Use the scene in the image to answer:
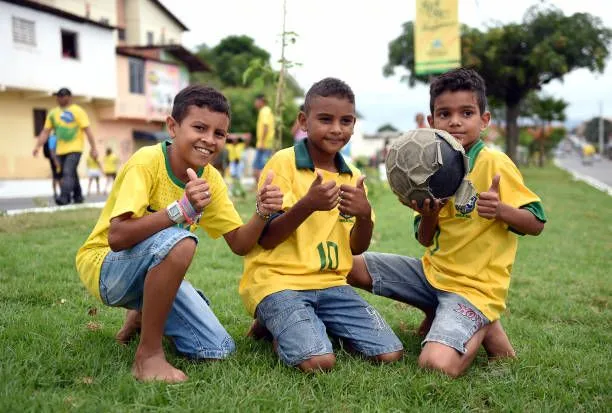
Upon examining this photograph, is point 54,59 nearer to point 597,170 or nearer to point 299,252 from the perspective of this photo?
point 299,252

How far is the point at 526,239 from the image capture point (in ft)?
23.5

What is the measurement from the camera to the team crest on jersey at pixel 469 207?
117 inches

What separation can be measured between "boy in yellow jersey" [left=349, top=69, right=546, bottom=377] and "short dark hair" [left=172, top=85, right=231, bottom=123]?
109cm

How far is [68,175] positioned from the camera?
942 cm

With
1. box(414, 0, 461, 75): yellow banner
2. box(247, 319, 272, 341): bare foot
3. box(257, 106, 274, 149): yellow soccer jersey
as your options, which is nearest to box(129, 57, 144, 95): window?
box(257, 106, 274, 149): yellow soccer jersey

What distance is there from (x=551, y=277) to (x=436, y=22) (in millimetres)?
5521

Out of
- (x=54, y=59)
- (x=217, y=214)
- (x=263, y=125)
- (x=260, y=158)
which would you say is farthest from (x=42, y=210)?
(x=54, y=59)

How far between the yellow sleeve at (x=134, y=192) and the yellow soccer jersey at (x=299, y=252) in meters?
0.64

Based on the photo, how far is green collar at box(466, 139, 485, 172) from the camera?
313 centimetres

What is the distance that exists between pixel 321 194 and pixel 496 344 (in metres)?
1.24

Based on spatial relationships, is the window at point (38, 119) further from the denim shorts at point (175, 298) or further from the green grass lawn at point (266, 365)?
the denim shorts at point (175, 298)

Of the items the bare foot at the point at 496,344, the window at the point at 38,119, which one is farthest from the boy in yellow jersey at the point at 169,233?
the window at the point at 38,119

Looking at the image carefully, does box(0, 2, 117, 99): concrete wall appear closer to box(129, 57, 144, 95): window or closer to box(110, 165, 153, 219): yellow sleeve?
box(129, 57, 144, 95): window

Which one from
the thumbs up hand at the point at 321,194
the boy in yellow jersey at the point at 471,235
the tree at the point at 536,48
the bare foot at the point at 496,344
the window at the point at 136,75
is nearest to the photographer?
the thumbs up hand at the point at 321,194
